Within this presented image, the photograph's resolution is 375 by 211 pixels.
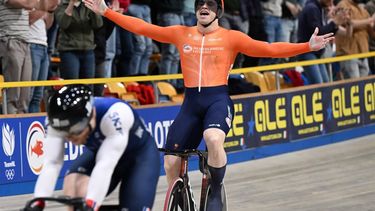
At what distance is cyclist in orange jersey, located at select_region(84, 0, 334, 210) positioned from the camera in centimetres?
897

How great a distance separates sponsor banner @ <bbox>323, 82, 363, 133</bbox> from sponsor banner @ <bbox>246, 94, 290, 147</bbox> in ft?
3.84

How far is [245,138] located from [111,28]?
243 centimetres

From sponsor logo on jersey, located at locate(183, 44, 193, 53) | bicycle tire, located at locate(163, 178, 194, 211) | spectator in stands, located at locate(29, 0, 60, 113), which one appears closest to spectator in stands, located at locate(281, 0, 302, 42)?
spectator in stands, located at locate(29, 0, 60, 113)

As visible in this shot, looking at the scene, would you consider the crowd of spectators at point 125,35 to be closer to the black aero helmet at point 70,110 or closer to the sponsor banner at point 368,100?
the sponsor banner at point 368,100

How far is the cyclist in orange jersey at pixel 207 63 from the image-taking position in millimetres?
8969

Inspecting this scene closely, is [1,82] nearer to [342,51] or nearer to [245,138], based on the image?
[245,138]

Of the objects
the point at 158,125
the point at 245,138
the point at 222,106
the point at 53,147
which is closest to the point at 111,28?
the point at 158,125

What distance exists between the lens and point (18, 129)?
11.6m

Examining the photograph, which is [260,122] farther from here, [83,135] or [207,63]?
[83,135]

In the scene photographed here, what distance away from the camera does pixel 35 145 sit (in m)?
11.8

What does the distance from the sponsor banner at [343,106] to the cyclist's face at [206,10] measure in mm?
6885

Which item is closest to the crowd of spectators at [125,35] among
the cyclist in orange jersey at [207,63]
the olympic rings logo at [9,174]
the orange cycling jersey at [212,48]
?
the olympic rings logo at [9,174]

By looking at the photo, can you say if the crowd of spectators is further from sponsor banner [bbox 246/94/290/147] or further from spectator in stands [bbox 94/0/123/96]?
sponsor banner [bbox 246/94/290/147]

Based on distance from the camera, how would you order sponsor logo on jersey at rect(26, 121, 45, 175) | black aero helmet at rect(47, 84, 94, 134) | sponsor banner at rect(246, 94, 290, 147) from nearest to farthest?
black aero helmet at rect(47, 84, 94, 134)
sponsor logo on jersey at rect(26, 121, 45, 175)
sponsor banner at rect(246, 94, 290, 147)
